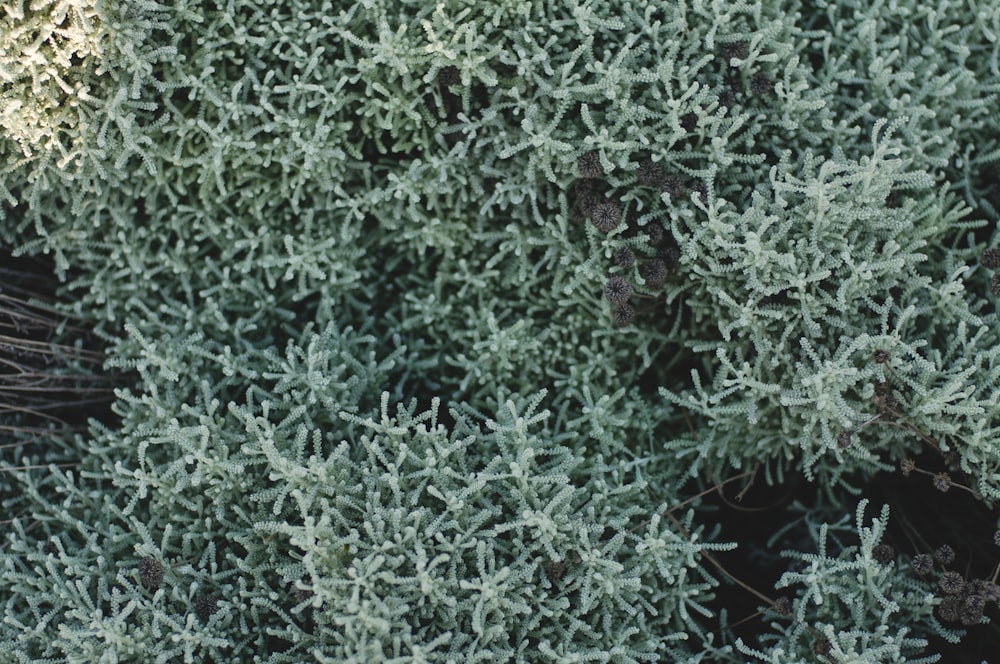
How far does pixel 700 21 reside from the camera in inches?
85.6

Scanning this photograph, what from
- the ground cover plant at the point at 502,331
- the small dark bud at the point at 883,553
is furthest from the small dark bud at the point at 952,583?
the small dark bud at the point at 883,553

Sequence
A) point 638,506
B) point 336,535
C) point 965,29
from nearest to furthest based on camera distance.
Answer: point 336,535 < point 638,506 < point 965,29

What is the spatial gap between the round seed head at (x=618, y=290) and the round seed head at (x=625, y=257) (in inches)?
1.5

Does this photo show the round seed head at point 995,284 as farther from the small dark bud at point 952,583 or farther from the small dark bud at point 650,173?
the small dark bud at point 650,173

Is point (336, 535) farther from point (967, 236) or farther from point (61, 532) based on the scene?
point (967, 236)

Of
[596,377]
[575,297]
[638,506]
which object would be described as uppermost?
[575,297]

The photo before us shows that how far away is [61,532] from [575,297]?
55.2 inches

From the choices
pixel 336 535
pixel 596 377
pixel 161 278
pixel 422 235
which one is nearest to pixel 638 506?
pixel 596 377

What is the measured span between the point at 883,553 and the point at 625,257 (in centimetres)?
90

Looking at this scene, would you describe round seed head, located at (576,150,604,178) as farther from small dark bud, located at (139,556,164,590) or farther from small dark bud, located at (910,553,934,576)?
small dark bud, located at (139,556,164,590)

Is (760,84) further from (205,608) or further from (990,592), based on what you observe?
(205,608)

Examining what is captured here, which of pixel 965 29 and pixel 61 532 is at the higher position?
pixel 965 29

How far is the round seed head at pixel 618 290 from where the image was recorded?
2162 mm

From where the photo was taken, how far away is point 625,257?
2.16m
